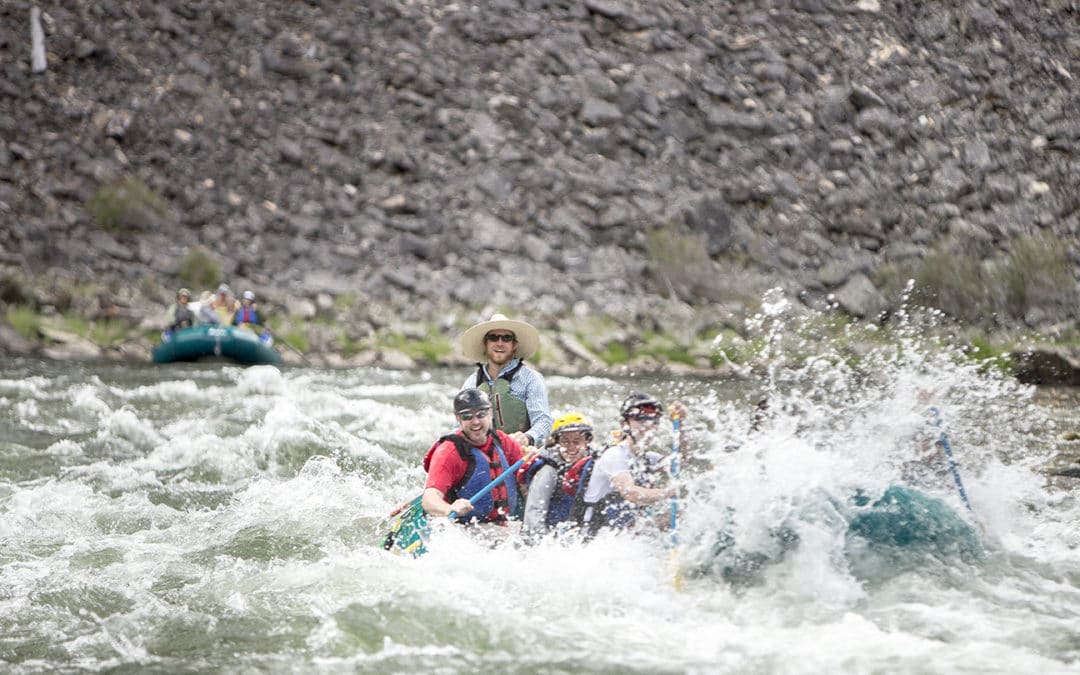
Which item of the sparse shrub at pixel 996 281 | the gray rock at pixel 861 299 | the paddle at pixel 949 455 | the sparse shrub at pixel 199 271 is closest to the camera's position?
→ the paddle at pixel 949 455

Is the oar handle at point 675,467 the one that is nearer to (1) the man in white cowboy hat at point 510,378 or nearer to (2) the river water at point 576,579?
(2) the river water at point 576,579

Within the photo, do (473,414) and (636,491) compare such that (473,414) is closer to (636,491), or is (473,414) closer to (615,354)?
(636,491)

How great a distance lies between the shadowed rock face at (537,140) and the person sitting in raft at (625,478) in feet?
62.4

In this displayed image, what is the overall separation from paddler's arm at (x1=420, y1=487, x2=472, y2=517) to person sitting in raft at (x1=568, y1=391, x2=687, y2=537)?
2.43 ft

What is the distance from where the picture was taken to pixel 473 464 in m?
7.95

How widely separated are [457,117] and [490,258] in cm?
656

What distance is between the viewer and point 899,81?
3600 centimetres

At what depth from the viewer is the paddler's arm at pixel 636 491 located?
745cm

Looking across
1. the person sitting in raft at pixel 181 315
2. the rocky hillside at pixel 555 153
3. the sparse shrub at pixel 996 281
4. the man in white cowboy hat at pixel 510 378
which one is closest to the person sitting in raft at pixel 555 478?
the man in white cowboy hat at pixel 510 378

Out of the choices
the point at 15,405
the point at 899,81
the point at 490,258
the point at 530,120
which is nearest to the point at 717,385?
the point at 490,258

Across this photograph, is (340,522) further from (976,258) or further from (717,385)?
(976,258)

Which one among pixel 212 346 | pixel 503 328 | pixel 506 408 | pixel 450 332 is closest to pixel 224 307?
pixel 212 346

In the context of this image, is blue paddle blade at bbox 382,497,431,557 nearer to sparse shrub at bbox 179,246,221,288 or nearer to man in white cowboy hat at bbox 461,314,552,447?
man in white cowboy hat at bbox 461,314,552,447

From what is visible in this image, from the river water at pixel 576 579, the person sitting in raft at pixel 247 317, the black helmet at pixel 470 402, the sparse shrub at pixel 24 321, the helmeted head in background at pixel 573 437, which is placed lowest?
the sparse shrub at pixel 24 321
